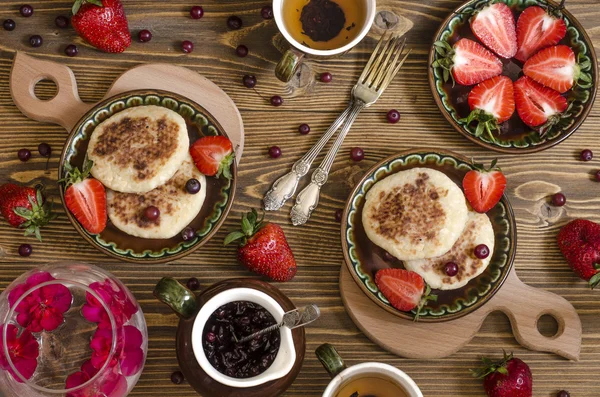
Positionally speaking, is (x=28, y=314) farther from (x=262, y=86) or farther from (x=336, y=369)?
(x=262, y=86)

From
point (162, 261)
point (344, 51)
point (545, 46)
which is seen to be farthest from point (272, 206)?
point (545, 46)

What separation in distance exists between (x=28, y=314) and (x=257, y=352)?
776 millimetres

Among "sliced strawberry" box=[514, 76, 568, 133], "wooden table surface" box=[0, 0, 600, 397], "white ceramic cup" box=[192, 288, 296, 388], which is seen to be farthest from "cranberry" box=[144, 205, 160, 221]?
"sliced strawberry" box=[514, 76, 568, 133]

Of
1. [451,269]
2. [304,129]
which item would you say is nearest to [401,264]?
[451,269]

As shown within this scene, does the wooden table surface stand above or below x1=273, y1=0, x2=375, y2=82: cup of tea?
below

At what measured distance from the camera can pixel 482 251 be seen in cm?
241

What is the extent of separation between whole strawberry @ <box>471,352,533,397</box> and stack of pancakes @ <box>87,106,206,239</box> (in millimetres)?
1309

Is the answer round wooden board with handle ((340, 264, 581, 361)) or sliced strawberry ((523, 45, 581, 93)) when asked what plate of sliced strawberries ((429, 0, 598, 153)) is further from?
round wooden board with handle ((340, 264, 581, 361))

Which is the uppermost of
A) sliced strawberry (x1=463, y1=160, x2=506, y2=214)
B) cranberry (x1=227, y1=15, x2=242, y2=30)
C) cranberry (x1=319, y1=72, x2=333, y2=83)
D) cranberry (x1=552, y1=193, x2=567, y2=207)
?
cranberry (x1=552, y1=193, x2=567, y2=207)

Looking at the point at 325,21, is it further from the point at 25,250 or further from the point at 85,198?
the point at 25,250

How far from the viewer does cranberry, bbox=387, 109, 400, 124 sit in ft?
8.54

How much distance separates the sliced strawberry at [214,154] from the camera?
94.0 inches

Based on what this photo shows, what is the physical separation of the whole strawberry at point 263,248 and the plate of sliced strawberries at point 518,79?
825 mm

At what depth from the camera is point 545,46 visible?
258 centimetres
